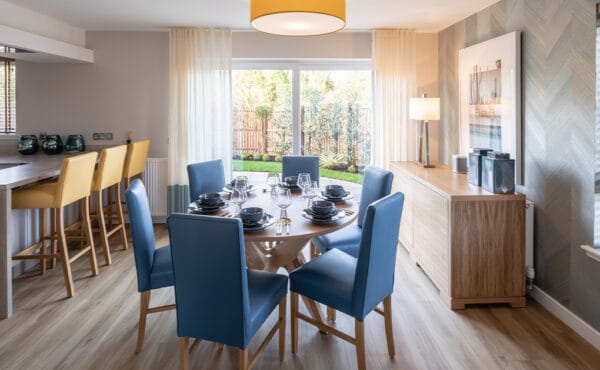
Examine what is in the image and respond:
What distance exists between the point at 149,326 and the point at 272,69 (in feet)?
11.3

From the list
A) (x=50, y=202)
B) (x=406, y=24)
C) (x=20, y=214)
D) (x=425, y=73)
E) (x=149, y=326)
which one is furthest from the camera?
(x=425, y=73)

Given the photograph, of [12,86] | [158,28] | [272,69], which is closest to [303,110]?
[272,69]

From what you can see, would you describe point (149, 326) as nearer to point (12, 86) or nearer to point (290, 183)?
point (290, 183)

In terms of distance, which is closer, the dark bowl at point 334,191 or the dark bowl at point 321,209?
the dark bowl at point 321,209

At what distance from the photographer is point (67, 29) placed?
4742 millimetres

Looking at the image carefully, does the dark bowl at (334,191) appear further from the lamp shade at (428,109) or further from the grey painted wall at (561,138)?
the lamp shade at (428,109)

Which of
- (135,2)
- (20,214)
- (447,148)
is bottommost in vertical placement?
(20,214)

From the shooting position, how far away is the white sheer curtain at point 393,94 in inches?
192

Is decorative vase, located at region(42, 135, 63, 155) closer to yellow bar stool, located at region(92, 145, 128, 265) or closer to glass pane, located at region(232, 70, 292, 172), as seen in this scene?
yellow bar stool, located at region(92, 145, 128, 265)

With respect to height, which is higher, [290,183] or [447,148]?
[447,148]

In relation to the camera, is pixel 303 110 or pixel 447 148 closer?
pixel 447 148

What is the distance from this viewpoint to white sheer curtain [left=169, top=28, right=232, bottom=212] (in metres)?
4.88

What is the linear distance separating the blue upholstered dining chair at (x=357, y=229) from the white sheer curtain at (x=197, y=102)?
2.20 metres

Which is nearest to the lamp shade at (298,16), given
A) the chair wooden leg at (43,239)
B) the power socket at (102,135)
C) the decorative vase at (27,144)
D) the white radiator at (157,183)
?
the chair wooden leg at (43,239)
